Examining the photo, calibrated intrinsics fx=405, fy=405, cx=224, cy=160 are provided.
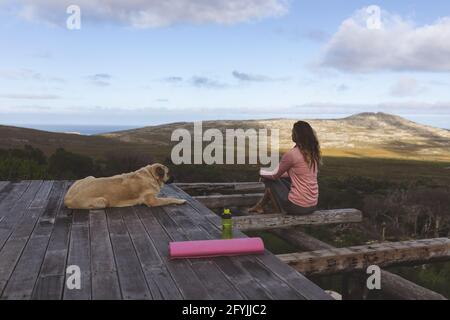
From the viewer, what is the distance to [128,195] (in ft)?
24.6

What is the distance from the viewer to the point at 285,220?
712cm

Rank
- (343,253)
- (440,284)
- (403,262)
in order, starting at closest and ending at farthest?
1. (343,253)
2. (403,262)
3. (440,284)

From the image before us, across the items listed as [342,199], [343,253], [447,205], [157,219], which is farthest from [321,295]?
[447,205]

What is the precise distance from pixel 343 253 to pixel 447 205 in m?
12.6

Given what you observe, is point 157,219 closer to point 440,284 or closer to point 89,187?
point 89,187

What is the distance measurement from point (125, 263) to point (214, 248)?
98cm

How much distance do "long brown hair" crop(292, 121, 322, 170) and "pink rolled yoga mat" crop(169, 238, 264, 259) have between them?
285 cm

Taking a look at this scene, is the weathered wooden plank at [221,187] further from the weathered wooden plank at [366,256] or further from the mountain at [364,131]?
the mountain at [364,131]

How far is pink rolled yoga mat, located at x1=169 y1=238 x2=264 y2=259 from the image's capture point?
176 inches

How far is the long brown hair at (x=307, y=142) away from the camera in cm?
709

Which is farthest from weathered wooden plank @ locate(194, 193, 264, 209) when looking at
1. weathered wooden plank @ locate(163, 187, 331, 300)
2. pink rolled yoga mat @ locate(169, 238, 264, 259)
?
pink rolled yoga mat @ locate(169, 238, 264, 259)

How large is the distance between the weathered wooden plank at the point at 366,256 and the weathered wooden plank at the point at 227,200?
14.8ft

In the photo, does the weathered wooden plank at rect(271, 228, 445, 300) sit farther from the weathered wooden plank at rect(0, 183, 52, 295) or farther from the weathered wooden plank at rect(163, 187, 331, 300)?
the weathered wooden plank at rect(0, 183, 52, 295)
